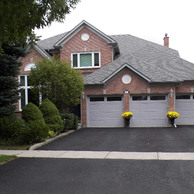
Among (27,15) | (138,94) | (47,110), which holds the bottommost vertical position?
(47,110)

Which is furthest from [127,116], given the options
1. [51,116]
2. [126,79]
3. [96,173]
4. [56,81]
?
[96,173]

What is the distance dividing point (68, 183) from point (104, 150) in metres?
3.81

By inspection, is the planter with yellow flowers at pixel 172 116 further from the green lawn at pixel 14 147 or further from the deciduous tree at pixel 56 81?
the green lawn at pixel 14 147

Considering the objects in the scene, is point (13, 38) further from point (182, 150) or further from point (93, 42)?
point (93, 42)

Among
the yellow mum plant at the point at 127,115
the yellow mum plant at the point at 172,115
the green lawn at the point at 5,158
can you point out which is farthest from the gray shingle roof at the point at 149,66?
the green lawn at the point at 5,158

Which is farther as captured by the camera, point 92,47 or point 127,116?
point 92,47

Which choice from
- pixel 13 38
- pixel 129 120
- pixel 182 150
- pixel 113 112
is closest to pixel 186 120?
pixel 129 120

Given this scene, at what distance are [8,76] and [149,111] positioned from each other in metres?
10.3

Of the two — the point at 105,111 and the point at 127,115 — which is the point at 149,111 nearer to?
the point at 127,115

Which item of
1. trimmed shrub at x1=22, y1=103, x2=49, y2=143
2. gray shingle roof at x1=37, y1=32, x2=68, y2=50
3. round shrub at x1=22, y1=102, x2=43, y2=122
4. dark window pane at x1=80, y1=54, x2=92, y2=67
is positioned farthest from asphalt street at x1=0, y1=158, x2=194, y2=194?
gray shingle roof at x1=37, y1=32, x2=68, y2=50

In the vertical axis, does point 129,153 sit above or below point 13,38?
below

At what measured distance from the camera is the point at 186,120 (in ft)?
58.4

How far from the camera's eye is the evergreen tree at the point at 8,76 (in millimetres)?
11820

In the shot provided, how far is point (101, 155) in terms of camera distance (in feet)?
26.4
